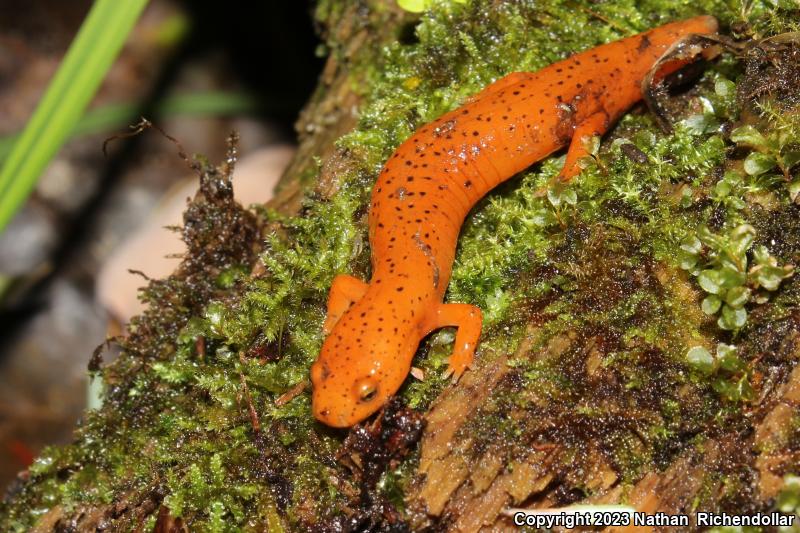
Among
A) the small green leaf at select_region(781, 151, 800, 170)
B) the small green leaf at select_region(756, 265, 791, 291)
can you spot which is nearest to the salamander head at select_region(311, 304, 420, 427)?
the small green leaf at select_region(756, 265, 791, 291)

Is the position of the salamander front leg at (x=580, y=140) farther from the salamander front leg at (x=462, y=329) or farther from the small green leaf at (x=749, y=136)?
the salamander front leg at (x=462, y=329)

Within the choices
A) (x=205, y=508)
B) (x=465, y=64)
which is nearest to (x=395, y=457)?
(x=205, y=508)

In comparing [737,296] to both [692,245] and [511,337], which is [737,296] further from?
[511,337]

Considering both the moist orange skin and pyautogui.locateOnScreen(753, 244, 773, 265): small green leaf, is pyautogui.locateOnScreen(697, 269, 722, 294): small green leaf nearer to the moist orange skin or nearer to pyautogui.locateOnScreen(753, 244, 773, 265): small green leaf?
pyautogui.locateOnScreen(753, 244, 773, 265): small green leaf

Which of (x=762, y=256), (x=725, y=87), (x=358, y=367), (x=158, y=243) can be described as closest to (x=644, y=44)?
(x=725, y=87)

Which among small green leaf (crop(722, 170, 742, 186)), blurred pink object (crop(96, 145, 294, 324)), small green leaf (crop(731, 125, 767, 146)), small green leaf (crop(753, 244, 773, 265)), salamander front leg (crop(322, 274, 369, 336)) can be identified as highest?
blurred pink object (crop(96, 145, 294, 324))

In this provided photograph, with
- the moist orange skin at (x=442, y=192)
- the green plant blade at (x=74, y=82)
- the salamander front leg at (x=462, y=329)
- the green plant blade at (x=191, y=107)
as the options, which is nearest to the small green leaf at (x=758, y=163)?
the moist orange skin at (x=442, y=192)
